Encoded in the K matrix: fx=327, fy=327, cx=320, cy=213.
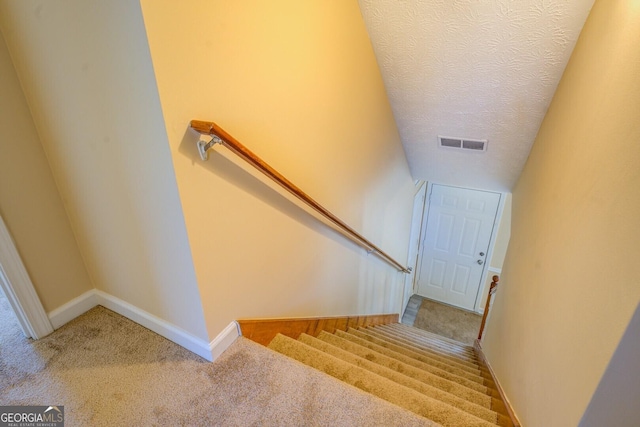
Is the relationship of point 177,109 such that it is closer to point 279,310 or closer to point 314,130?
point 314,130

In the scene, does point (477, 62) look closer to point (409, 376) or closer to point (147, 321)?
→ point (409, 376)

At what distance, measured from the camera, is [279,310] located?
5.93 feet

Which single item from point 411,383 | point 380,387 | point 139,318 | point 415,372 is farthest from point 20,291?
point 415,372

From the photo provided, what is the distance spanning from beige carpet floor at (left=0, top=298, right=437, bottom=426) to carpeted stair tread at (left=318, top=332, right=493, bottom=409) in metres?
0.70

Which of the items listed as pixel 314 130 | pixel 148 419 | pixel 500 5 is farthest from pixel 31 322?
pixel 500 5

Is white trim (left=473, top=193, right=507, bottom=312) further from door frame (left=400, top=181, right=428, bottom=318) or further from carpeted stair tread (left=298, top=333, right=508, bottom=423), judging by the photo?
carpeted stair tread (left=298, top=333, right=508, bottom=423)

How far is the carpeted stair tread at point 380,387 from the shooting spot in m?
1.38

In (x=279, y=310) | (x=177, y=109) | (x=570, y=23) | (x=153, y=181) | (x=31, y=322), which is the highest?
(x=570, y=23)

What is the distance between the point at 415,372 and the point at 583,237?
124 centimetres

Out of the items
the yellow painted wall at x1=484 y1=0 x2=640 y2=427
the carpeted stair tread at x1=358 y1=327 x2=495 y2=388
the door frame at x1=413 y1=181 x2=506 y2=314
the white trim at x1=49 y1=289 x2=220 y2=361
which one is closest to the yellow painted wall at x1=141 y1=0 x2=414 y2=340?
the white trim at x1=49 y1=289 x2=220 y2=361

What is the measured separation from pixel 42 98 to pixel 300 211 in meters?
1.16

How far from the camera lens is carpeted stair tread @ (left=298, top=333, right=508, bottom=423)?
159cm

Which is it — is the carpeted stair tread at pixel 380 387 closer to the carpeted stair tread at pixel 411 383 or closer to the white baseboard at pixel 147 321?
the carpeted stair tread at pixel 411 383

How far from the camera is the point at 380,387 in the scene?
153 centimetres
